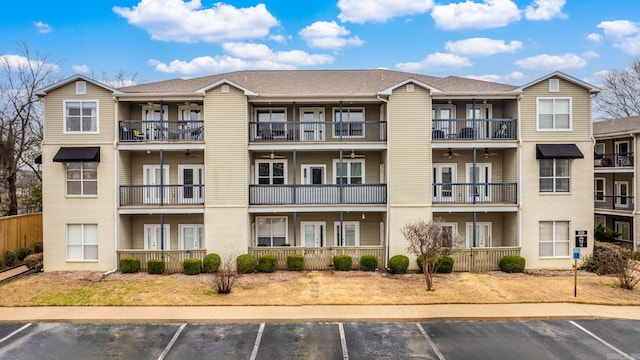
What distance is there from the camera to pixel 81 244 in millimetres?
18797

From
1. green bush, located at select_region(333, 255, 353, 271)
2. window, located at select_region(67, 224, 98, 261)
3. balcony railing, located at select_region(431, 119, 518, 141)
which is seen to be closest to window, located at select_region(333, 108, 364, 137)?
balcony railing, located at select_region(431, 119, 518, 141)

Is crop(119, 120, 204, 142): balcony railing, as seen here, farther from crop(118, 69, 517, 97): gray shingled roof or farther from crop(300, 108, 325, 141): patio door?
crop(300, 108, 325, 141): patio door

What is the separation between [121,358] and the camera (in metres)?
10.2

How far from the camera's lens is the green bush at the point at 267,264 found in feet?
59.7

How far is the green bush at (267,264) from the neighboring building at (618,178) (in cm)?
2110

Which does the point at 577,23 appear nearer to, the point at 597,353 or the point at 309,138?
the point at 309,138

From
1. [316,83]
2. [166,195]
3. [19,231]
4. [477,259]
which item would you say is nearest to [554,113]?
[477,259]

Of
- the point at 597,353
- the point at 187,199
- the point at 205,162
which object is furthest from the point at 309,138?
the point at 597,353

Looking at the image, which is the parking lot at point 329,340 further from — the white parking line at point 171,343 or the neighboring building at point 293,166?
the neighboring building at point 293,166

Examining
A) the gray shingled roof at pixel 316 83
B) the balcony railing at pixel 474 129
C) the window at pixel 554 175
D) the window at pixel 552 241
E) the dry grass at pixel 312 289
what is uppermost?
the gray shingled roof at pixel 316 83

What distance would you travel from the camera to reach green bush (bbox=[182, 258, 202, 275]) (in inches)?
702

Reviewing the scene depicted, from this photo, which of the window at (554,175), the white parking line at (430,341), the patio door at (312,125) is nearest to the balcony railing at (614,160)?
the window at (554,175)

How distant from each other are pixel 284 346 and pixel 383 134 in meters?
12.0

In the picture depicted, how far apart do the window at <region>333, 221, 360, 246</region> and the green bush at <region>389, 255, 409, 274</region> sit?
302 centimetres
